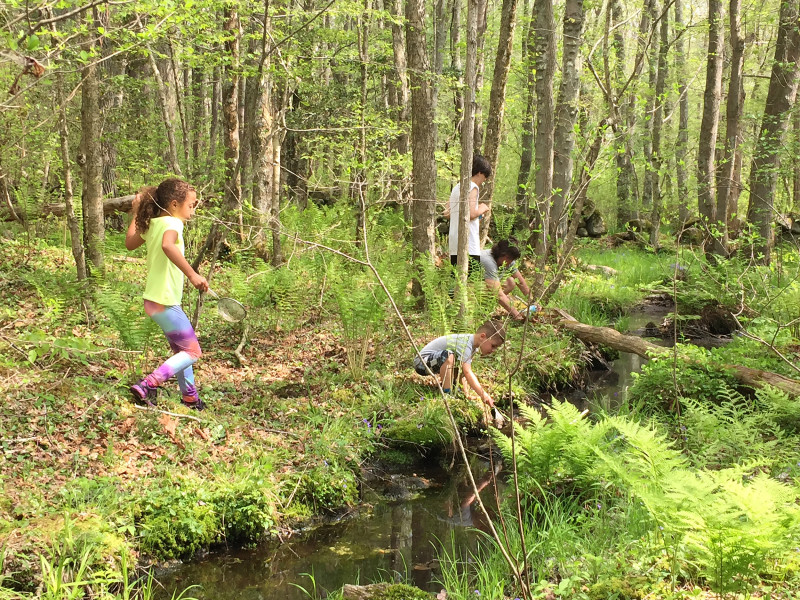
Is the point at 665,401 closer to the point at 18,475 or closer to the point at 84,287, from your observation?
the point at 18,475

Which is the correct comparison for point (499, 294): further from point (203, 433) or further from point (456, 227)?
point (203, 433)

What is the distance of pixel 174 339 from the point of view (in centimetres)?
489

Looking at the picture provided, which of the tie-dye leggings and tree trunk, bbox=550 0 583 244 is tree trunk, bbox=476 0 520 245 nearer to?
tree trunk, bbox=550 0 583 244

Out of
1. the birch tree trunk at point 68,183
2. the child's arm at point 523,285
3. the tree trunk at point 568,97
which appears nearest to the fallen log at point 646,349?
the child's arm at point 523,285

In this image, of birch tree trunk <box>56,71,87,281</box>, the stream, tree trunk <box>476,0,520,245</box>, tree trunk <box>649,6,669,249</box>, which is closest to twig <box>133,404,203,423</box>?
the stream

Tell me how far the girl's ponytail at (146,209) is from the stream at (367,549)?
8.48 feet

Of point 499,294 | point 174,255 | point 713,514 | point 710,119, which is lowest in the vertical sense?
point 713,514

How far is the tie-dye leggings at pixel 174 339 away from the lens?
A: 4.77m

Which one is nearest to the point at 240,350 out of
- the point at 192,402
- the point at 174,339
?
the point at 192,402

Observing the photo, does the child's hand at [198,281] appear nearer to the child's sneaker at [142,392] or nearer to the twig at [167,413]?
the child's sneaker at [142,392]

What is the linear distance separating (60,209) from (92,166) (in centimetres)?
435

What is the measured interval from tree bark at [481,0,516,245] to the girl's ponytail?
4.60 metres

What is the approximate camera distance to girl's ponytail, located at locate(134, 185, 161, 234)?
4825 millimetres

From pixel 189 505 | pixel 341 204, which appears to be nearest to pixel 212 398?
pixel 189 505
